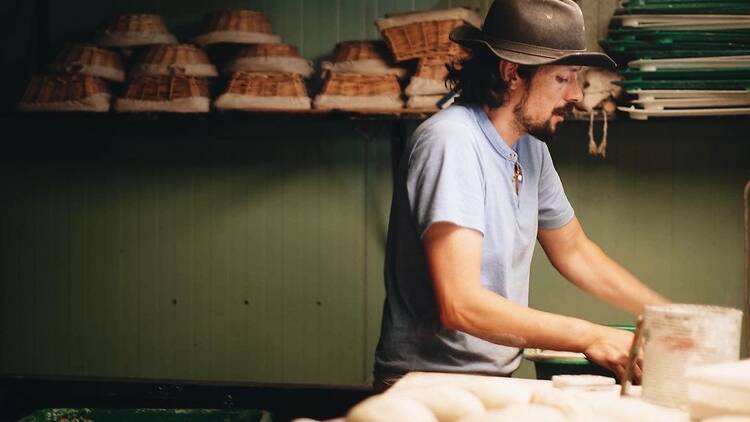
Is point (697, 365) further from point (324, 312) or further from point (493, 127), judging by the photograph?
point (324, 312)

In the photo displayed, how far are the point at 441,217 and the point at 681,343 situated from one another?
731mm

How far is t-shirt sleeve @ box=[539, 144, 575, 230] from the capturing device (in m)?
2.76

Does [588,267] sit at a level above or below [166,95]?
→ below

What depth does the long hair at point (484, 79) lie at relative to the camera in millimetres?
2529

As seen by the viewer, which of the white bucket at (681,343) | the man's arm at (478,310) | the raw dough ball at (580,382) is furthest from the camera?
the man's arm at (478,310)

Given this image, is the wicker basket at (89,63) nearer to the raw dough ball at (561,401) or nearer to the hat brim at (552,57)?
the hat brim at (552,57)

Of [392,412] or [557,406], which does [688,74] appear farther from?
[392,412]

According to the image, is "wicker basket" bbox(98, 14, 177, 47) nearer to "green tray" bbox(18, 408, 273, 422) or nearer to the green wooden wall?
the green wooden wall

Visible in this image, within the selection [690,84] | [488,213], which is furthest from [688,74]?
[488,213]

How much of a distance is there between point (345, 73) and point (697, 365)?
7.91 ft

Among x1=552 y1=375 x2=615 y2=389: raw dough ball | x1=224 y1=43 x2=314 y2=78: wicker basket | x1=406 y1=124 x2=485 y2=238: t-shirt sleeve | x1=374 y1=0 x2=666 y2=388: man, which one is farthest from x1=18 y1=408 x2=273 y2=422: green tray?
x1=224 y1=43 x2=314 y2=78: wicker basket

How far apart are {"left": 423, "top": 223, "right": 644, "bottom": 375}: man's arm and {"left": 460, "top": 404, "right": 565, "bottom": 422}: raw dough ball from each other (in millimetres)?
656

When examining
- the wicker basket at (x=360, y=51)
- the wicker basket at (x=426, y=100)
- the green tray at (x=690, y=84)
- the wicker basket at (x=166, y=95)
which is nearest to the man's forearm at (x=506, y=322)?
the wicker basket at (x=426, y=100)

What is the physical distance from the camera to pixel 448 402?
141cm
